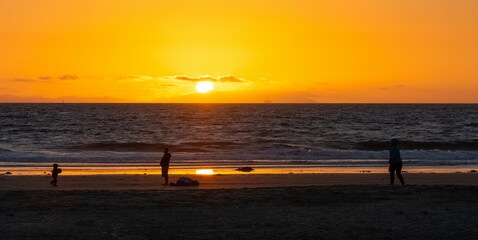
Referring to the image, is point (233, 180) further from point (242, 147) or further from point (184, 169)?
point (242, 147)

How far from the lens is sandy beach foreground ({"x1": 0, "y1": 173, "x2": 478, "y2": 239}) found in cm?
990

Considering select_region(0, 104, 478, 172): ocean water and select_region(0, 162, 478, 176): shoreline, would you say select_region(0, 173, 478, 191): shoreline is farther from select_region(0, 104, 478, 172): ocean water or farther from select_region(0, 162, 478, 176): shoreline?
select_region(0, 104, 478, 172): ocean water

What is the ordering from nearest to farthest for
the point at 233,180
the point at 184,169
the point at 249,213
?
the point at 249,213 < the point at 233,180 < the point at 184,169

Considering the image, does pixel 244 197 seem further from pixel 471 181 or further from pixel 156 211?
pixel 471 181

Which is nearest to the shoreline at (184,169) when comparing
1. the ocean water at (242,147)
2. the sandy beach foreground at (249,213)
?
the ocean water at (242,147)

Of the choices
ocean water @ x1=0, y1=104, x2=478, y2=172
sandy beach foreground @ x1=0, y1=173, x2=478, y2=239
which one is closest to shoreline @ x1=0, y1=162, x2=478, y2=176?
ocean water @ x1=0, y1=104, x2=478, y2=172

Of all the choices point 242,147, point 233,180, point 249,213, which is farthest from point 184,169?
point 242,147

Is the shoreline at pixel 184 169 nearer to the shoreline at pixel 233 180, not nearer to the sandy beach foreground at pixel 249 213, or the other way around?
the shoreline at pixel 233 180

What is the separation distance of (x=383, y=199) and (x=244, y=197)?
364 centimetres

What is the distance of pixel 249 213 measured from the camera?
11828 mm

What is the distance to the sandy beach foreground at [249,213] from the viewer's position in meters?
9.90

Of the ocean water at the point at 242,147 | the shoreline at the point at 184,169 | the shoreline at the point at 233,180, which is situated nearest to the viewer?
the shoreline at the point at 233,180

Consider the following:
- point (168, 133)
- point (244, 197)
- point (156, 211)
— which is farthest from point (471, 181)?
point (168, 133)

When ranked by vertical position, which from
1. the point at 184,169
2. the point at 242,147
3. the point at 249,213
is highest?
the point at 249,213
